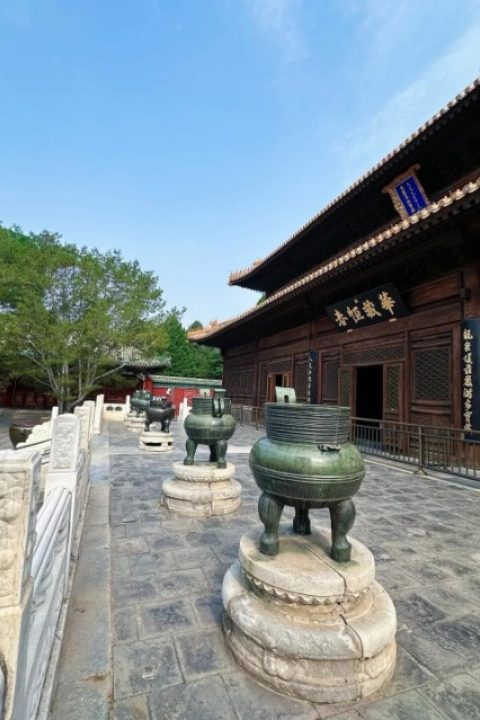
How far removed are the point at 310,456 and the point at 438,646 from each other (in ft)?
4.12

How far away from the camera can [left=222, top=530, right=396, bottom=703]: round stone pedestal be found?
5.18 ft

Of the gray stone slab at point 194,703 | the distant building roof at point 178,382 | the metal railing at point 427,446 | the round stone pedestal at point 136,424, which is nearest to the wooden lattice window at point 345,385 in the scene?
the metal railing at point 427,446

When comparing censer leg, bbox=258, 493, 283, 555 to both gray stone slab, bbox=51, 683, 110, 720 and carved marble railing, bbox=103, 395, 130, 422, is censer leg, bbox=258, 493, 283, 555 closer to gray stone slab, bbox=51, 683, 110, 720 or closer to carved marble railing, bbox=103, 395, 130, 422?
gray stone slab, bbox=51, 683, 110, 720

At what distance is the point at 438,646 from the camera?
1.93m

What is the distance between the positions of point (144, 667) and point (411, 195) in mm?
9630

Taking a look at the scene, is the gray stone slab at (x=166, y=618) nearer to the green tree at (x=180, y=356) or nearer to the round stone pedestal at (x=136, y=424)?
the round stone pedestal at (x=136, y=424)

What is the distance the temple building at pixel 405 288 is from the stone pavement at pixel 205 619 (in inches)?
138

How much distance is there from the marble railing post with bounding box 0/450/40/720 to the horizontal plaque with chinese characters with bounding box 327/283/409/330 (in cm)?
793

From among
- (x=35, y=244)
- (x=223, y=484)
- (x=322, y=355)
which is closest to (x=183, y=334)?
(x=35, y=244)

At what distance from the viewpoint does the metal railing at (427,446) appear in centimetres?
603

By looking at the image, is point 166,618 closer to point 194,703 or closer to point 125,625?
point 125,625

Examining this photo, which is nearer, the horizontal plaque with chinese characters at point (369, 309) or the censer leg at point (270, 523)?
the censer leg at point (270, 523)

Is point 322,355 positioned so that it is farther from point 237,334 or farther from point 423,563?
point 423,563

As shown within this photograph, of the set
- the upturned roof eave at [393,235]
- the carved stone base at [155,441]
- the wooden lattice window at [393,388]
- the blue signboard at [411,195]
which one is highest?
the blue signboard at [411,195]
